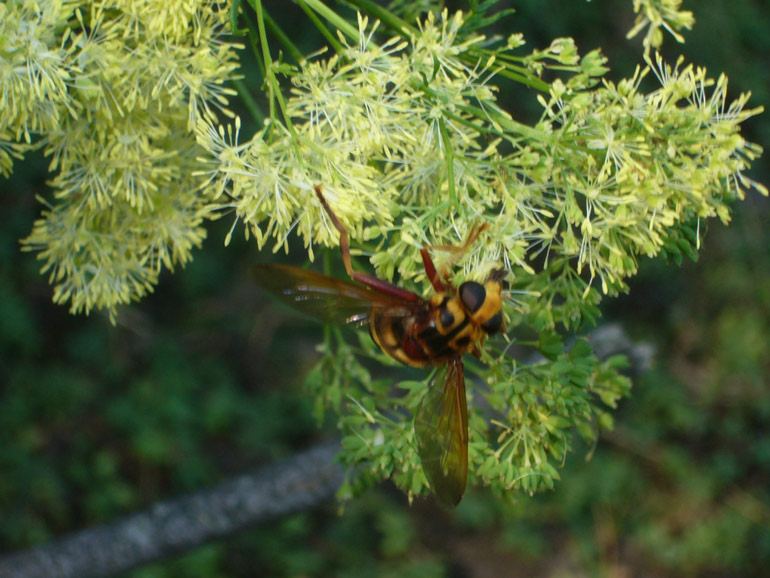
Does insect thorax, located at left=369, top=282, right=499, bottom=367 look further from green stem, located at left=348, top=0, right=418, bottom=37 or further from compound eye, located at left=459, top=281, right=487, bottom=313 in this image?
green stem, located at left=348, top=0, right=418, bottom=37

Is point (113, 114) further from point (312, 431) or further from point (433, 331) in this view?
point (312, 431)

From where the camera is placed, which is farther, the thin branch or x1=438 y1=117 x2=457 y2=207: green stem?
the thin branch

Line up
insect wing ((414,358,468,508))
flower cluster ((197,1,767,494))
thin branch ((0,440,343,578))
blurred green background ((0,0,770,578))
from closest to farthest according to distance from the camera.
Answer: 1. flower cluster ((197,1,767,494))
2. insect wing ((414,358,468,508))
3. thin branch ((0,440,343,578))
4. blurred green background ((0,0,770,578))

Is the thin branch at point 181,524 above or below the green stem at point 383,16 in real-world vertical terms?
below

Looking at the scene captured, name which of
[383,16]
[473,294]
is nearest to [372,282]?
[473,294]

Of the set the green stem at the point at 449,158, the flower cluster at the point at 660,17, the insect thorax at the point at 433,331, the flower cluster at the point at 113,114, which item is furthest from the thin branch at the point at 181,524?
the flower cluster at the point at 660,17

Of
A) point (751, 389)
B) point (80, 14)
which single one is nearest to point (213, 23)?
point (80, 14)

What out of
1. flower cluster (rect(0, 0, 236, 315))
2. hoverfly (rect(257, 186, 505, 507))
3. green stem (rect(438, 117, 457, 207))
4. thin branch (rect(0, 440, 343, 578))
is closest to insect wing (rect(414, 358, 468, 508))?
hoverfly (rect(257, 186, 505, 507))

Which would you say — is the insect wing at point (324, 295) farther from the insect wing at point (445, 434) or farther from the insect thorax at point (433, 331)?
the insect wing at point (445, 434)

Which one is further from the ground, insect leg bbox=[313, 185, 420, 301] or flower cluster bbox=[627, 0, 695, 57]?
flower cluster bbox=[627, 0, 695, 57]
